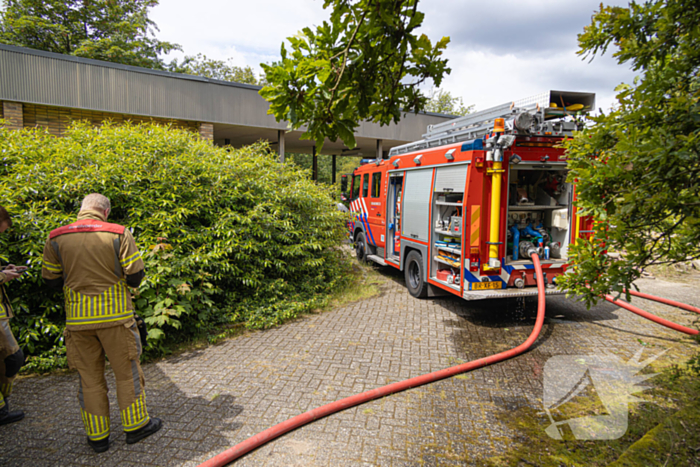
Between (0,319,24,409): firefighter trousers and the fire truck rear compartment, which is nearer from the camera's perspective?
(0,319,24,409): firefighter trousers

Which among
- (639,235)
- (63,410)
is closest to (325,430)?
(63,410)

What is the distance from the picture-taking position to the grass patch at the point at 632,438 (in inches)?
109

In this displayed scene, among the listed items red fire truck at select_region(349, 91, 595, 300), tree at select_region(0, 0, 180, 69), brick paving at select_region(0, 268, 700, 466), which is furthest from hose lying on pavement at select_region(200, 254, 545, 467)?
tree at select_region(0, 0, 180, 69)

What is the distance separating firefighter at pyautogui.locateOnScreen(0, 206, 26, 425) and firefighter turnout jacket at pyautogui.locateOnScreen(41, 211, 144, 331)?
1.38ft

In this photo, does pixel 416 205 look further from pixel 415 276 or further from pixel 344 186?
pixel 344 186

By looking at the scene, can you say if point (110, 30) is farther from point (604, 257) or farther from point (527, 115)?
point (604, 257)

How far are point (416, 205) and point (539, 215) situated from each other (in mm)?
2078

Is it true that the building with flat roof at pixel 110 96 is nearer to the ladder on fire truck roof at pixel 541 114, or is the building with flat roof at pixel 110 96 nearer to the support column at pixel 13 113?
the support column at pixel 13 113

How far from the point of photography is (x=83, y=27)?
2919 cm

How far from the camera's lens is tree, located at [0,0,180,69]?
2644 centimetres

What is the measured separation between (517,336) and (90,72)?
536 inches

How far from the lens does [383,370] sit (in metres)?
4.51

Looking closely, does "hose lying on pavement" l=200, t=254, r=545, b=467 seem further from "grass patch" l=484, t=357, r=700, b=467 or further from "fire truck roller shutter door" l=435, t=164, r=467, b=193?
"fire truck roller shutter door" l=435, t=164, r=467, b=193

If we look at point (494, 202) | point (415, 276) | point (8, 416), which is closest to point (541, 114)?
point (494, 202)
